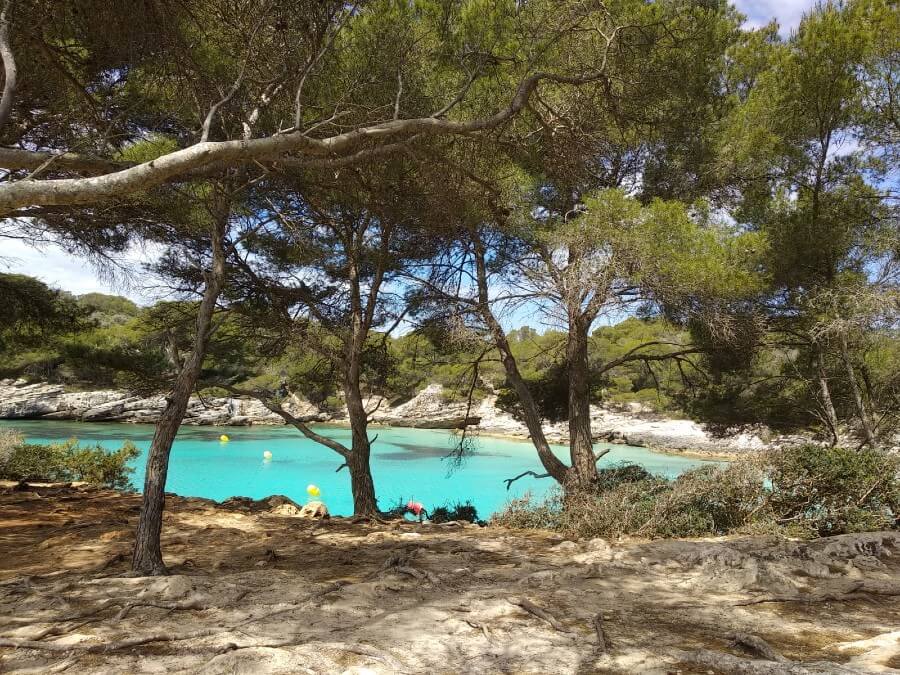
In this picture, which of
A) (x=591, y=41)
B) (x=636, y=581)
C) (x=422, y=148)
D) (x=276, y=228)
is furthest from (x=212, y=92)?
(x=636, y=581)

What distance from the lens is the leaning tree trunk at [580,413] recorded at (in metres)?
7.38

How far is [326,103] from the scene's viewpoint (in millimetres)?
5453

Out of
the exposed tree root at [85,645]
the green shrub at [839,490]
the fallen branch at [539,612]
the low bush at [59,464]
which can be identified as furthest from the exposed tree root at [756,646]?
the low bush at [59,464]

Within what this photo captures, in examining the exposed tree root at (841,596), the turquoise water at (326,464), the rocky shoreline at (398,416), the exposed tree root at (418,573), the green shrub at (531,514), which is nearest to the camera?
the exposed tree root at (841,596)

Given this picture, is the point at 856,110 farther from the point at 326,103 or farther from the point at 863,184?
the point at 326,103

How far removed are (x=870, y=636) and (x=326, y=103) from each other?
5.73 m

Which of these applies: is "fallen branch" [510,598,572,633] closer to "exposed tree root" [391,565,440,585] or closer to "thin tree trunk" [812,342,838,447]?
"exposed tree root" [391,565,440,585]

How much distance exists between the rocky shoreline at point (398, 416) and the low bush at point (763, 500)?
18102mm

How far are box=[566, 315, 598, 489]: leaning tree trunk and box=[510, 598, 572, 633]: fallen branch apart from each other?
4195mm

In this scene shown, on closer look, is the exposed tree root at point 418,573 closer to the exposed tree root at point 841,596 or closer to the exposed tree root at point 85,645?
the exposed tree root at point 85,645

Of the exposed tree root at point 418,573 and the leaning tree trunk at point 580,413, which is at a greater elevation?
the leaning tree trunk at point 580,413

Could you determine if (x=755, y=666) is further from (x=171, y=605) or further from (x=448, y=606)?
(x=171, y=605)

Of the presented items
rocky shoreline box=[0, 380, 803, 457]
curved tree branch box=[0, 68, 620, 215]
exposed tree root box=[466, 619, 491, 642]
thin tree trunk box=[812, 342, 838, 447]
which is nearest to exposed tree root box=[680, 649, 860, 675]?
exposed tree root box=[466, 619, 491, 642]

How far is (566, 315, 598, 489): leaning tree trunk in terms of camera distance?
7379 millimetres
